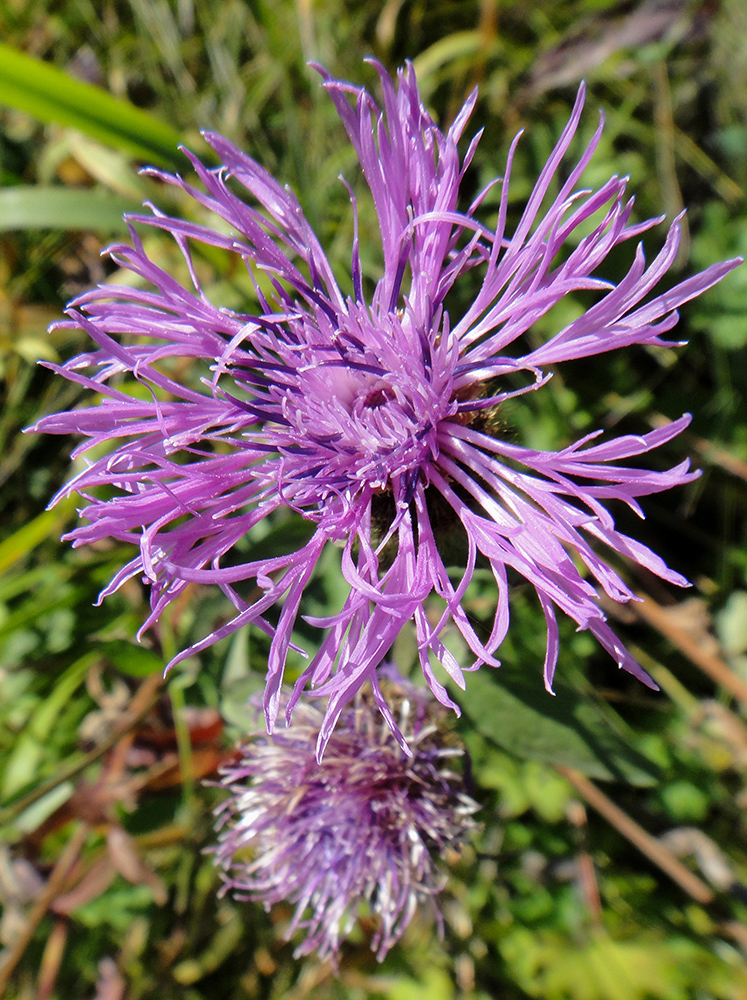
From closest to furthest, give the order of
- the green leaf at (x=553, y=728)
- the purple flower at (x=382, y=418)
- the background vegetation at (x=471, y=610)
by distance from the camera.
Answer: the purple flower at (x=382, y=418)
the green leaf at (x=553, y=728)
the background vegetation at (x=471, y=610)

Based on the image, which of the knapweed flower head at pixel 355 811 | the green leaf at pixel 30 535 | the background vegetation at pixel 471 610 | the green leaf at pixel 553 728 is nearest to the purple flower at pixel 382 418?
the green leaf at pixel 553 728

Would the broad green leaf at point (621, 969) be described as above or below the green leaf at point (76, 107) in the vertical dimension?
below

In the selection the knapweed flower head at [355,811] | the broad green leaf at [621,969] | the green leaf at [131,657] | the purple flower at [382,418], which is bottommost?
the broad green leaf at [621,969]

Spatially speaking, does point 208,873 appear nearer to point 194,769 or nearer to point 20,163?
point 194,769

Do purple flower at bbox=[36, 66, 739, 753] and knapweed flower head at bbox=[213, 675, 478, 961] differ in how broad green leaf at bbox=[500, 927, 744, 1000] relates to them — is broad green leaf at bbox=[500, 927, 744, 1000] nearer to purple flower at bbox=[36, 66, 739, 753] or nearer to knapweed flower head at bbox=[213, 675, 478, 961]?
knapweed flower head at bbox=[213, 675, 478, 961]

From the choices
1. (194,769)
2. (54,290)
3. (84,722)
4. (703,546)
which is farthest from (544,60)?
(84,722)

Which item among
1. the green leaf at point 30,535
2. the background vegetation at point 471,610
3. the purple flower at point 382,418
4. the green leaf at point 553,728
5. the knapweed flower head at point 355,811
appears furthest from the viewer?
the green leaf at point 30,535

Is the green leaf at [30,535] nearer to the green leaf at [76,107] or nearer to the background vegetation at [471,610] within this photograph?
the background vegetation at [471,610]
